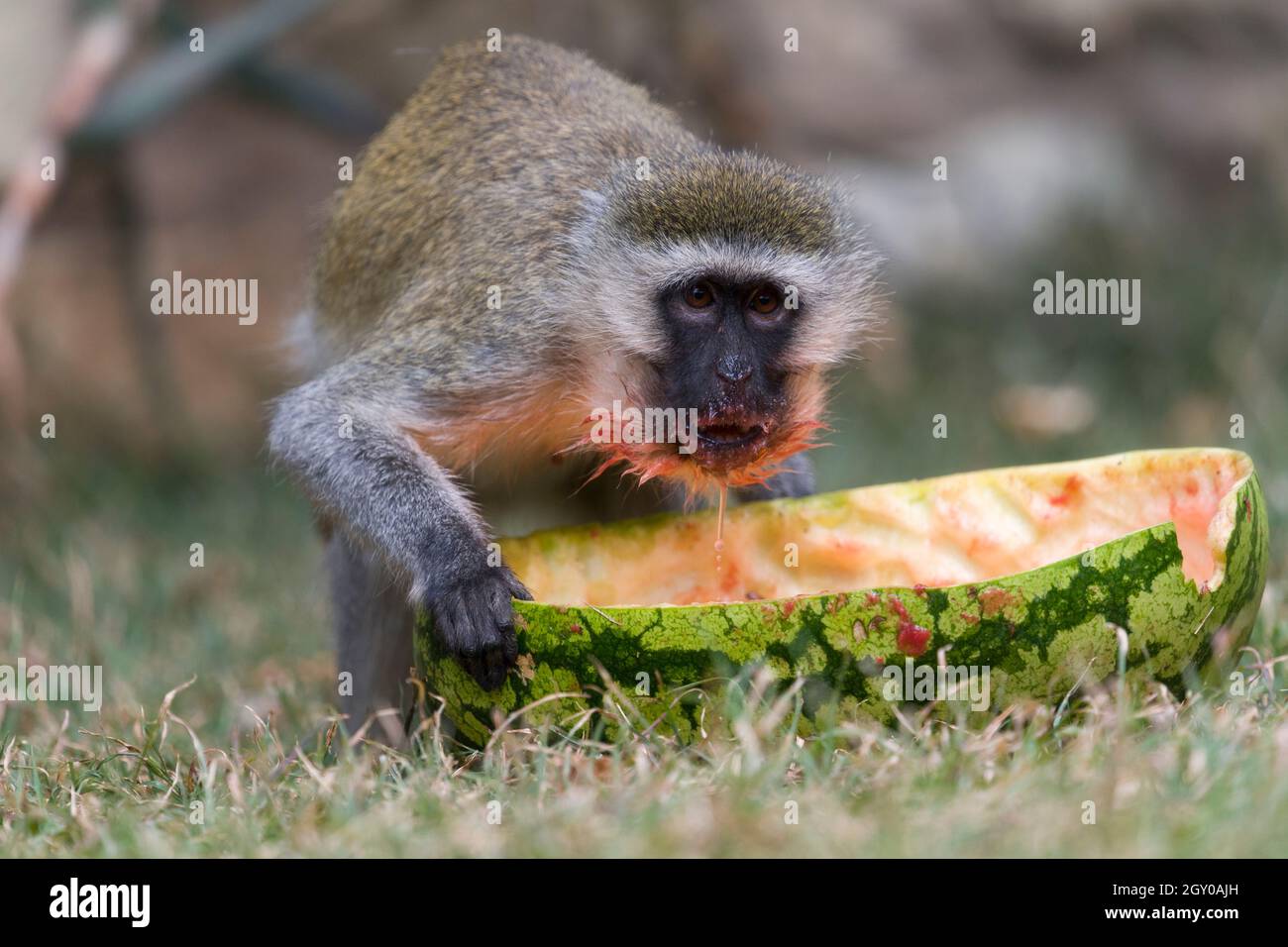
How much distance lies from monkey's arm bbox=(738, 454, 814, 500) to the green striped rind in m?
1.36

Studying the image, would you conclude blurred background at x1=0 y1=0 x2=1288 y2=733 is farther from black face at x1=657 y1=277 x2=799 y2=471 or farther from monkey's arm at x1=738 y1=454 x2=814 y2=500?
black face at x1=657 y1=277 x2=799 y2=471

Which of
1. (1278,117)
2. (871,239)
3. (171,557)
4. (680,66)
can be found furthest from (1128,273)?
(171,557)

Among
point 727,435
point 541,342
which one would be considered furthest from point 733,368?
point 541,342

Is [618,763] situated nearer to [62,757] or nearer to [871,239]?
[62,757]

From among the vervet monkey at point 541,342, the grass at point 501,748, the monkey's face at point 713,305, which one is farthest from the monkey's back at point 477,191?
the grass at point 501,748

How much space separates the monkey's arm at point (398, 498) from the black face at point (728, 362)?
2.32 ft

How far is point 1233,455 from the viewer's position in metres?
4.39

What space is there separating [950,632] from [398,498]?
5.48 feet

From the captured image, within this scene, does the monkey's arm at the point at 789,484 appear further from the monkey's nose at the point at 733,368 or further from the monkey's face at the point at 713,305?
the monkey's nose at the point at 733,368

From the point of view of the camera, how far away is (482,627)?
3.98m

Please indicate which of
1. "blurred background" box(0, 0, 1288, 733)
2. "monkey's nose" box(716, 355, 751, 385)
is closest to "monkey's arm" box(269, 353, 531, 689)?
"monkey's nose" box(716, 355, 751, 385)

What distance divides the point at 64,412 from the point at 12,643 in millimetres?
3065

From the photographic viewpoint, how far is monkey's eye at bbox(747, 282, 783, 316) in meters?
4.62

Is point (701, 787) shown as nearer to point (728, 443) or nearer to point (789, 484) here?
point (728, 443)
